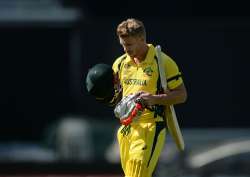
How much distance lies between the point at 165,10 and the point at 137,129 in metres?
11.2

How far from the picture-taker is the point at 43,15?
21.5 m

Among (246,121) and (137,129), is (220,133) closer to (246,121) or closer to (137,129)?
(246,121)

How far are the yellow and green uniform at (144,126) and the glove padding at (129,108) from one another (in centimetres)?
7

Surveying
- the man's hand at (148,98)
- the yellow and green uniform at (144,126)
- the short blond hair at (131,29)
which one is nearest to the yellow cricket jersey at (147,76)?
the yellow and green uniform at (144,126)

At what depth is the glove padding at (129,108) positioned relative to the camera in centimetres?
917

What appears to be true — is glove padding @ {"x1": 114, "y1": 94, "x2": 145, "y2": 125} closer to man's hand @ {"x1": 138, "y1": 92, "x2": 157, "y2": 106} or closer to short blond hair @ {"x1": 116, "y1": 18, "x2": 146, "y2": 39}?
man's hand @ {"x1": 138, "y1": 92, "x2": 157, "y2": 106}

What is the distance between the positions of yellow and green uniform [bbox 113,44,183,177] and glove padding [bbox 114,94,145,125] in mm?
69

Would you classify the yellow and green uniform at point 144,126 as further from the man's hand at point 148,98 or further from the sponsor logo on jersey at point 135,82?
the man's hand at point 148,98

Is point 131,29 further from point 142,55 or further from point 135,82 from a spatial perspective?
point 135,82

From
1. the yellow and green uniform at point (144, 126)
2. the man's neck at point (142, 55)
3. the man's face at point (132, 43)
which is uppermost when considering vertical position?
the man's face at point (132, 43)

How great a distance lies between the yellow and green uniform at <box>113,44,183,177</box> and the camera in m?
9.26

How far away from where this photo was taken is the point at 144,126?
30.6ft

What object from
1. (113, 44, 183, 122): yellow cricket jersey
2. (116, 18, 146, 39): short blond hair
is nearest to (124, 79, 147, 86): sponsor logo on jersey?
(113, 44, 183, 122): yellow cricket jersey

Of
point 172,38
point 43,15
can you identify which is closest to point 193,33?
point 172,38
